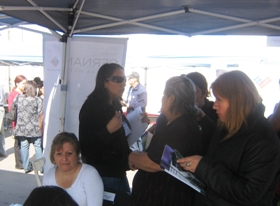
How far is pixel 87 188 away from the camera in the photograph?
7.39 feet

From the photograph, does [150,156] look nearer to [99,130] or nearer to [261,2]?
[99,130]

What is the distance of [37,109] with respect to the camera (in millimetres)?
5902

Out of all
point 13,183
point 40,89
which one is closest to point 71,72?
point 13,183

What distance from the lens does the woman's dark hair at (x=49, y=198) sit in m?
1.01

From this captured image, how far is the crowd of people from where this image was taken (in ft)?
4.84

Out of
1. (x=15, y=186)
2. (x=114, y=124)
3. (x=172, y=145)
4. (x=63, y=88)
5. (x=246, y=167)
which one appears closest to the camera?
(x=246, y=167)

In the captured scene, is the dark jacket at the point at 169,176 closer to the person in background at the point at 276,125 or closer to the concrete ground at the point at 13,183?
the person in background at the point at 276,125

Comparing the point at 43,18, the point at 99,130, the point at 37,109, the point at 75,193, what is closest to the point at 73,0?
the point at 43,18

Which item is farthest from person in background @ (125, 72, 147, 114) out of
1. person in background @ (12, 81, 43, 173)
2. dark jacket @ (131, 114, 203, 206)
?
dark jacket @ (131, 114, 203, 206)

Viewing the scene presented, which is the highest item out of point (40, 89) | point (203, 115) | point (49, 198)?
point (203, 115)

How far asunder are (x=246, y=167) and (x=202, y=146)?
40 centimetres

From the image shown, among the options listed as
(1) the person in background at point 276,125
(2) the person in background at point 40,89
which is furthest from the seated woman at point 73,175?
(2) the person in background at point 40,89

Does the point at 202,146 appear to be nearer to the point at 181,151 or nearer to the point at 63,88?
the point at 181,151

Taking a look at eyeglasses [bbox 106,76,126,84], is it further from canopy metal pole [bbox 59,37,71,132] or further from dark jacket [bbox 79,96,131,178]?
canopy metal pole [bbox 59,37,71,132]
